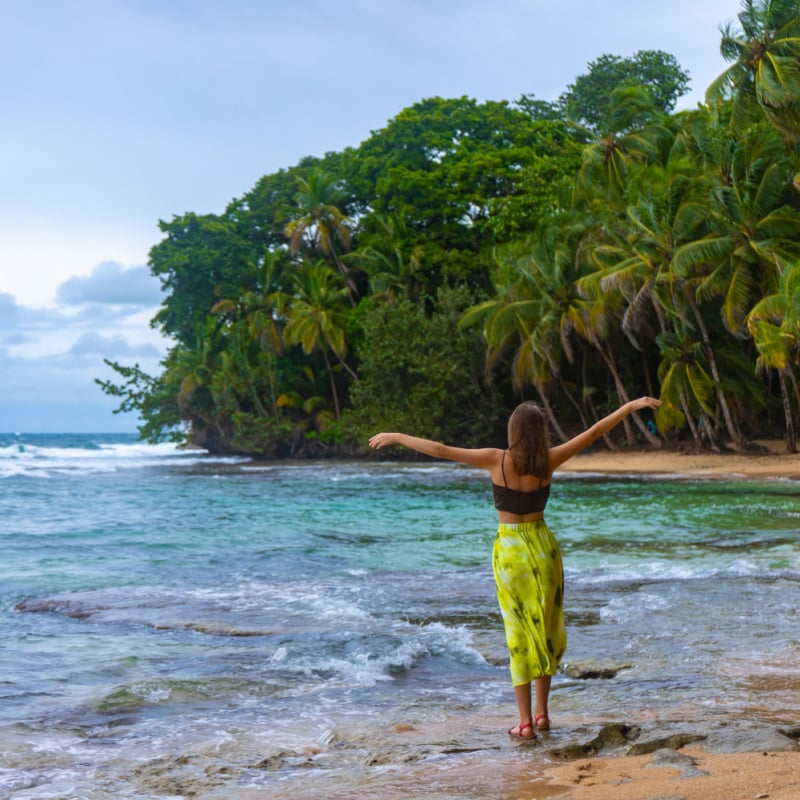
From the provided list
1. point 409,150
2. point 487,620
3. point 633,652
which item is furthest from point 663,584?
point 409,150

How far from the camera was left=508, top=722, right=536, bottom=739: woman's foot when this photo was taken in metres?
4.69

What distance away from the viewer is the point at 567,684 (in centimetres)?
602

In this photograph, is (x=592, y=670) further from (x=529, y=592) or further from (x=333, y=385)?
(x=333, y=385)

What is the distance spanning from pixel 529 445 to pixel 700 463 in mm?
25812

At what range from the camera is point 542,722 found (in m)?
4.79

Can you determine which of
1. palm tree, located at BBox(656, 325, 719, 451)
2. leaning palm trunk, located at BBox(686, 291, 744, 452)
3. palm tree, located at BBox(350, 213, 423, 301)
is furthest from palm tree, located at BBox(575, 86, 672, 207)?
palm tree, located at BBox(350, 213, 423, 301)

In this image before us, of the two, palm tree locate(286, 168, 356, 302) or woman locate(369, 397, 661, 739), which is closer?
woman locate(369, 397, 661, 739)

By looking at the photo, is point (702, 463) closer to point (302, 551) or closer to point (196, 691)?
point (302, 551)

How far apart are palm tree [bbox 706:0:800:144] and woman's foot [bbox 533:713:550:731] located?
20.1 metres

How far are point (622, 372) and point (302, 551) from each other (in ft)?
84.9

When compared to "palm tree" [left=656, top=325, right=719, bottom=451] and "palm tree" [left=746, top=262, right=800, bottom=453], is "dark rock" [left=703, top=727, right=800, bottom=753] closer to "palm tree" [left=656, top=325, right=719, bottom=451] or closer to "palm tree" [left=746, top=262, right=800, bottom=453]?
"palm tree" [left=746, top=262, right=800, bottom=453]

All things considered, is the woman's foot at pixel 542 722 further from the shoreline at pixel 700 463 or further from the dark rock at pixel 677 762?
the shoreline at pixel 700 463

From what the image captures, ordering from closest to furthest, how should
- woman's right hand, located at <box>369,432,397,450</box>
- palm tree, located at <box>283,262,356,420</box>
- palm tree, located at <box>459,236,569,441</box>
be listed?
1. woman's right hand, located at <box>369,432,397,450</box>
2. palm tree, located at <box>459,236,569,441</box>
3. palm tree, located at <box>283,262,356,420</box>

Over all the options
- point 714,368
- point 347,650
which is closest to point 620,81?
point 714,368
